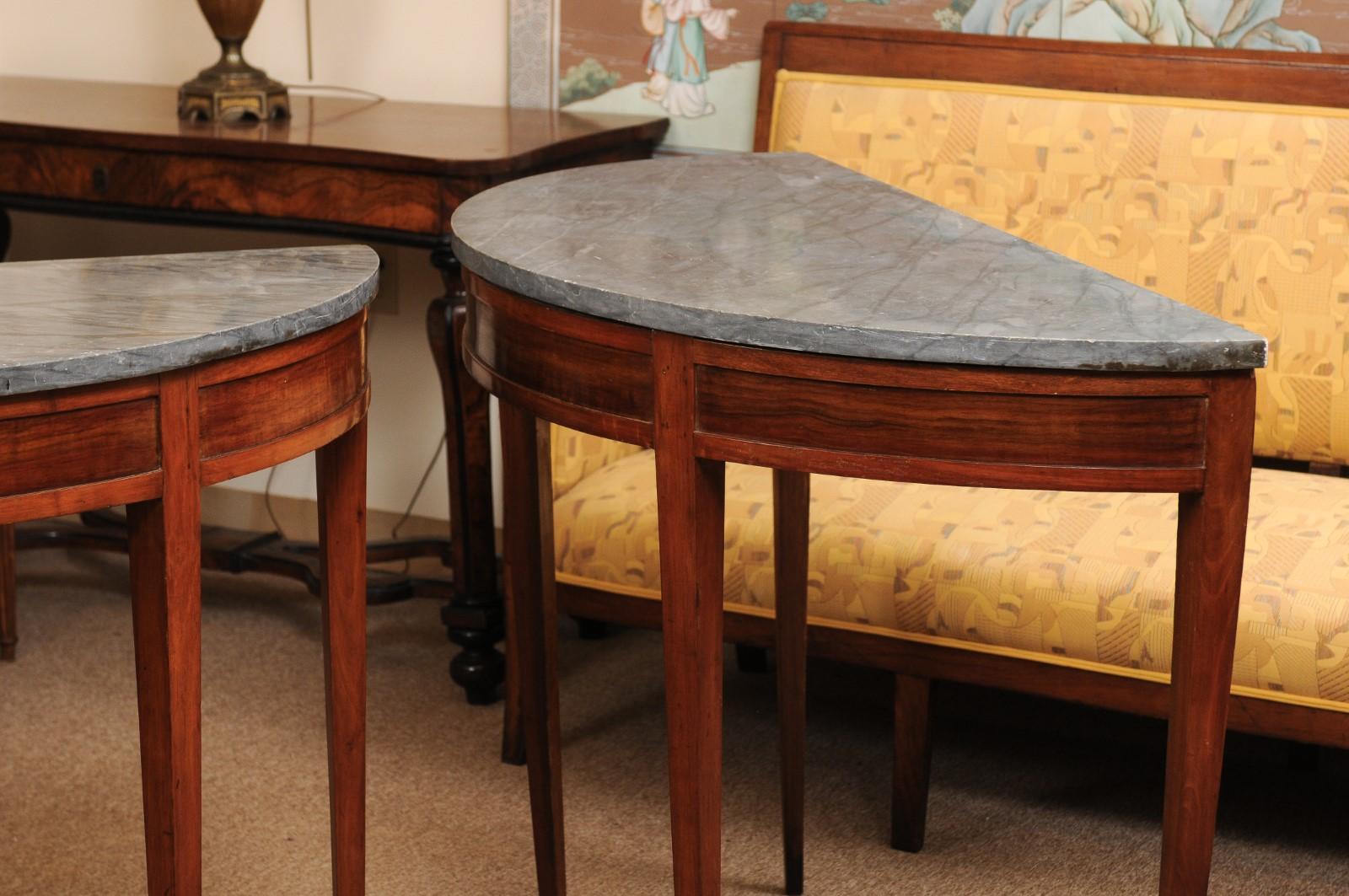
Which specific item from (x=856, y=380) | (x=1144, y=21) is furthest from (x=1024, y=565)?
(x=1144, y=21)

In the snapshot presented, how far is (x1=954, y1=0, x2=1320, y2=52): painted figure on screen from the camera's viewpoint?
2.61 metres

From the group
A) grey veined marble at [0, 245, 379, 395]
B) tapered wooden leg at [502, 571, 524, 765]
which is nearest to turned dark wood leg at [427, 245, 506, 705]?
tapered wooden leg at [502, 571, 524, 765]

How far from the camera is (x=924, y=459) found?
1.36m

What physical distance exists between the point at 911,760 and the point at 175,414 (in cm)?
134

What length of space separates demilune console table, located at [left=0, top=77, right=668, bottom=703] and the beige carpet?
22 centimetres

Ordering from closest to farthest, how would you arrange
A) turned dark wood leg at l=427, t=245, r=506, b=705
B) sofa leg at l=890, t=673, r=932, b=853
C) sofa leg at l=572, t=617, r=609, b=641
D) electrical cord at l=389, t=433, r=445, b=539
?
1. sofa leg at l=890, t=673, r=932, b=853
2. turned dark wood leg at l=427, t=245, r=506, b=705
3. sofa leg at l=572, t=617, r=609, b=641
4. electrical cord at l=389, t=433, r=445, b=539

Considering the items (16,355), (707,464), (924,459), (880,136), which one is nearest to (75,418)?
(16,355)

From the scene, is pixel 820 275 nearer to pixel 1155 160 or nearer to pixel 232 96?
pixel 1155 160

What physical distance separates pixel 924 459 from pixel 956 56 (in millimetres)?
1594

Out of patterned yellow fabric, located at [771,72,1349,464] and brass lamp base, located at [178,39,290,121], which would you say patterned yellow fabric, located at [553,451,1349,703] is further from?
brass lamp base, located at [178,39,290,121]

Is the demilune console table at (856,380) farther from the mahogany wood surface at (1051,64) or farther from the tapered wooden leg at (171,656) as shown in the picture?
the mahogany wood surface at (1051,64)

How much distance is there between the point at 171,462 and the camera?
1.35m

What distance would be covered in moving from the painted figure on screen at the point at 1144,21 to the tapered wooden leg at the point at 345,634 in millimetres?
1617

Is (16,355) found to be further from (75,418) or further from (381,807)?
(381,807)
